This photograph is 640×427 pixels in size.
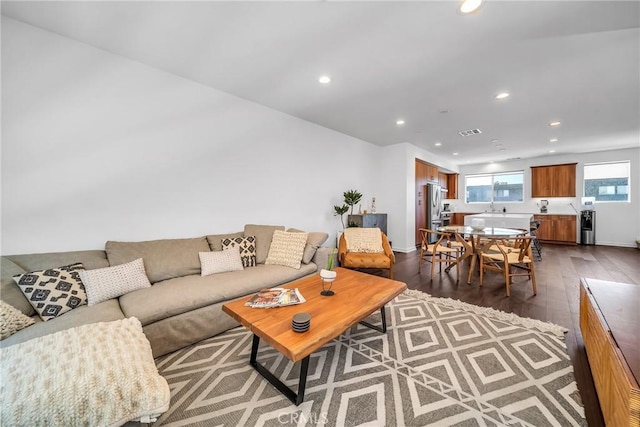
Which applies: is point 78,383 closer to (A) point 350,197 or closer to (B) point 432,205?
(A) point 350,197

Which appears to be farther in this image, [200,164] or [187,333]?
[200,164]

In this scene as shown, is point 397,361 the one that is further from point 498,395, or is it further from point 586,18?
point 586,18

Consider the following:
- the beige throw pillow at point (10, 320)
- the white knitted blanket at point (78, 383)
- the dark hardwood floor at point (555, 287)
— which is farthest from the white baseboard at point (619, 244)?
the beige throw pillow at point (10, 320)

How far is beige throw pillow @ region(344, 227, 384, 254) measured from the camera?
3738 mm

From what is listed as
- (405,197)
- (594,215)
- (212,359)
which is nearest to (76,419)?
(212,359)

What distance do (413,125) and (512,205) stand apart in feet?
19.5

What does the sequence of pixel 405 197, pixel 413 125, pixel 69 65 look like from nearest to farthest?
pixel 69 65 → pixel 413 125 → pixel 405 197

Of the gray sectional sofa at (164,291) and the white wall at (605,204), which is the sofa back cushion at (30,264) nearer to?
the gray sectional sofa at (164,291)

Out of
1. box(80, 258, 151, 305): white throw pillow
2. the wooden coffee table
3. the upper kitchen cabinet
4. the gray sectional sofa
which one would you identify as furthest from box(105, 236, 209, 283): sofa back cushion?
the upper kitchen cabinet

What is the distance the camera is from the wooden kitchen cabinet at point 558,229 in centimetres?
687

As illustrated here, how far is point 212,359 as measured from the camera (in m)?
1.92

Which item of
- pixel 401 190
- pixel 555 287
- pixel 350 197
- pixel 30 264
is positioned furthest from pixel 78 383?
pixel 401 190

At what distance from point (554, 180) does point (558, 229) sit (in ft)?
4.80

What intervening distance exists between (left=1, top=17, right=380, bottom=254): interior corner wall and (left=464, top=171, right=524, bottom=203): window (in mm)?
7874
